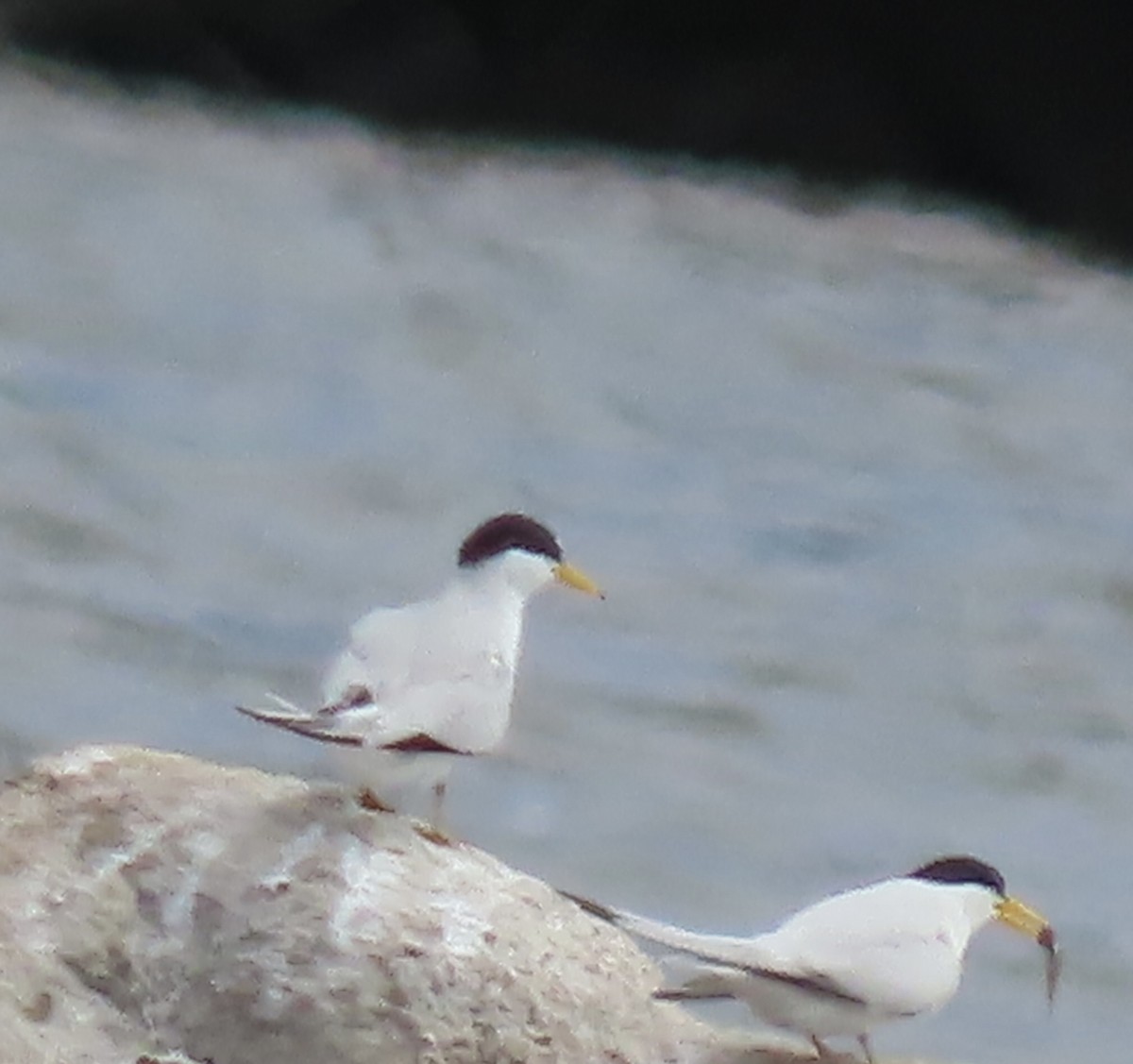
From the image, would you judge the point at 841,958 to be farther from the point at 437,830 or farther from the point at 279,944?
the point at 279,944

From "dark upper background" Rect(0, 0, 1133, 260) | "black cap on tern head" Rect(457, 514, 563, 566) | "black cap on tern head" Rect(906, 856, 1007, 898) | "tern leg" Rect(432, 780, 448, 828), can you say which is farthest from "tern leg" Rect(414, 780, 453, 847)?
"dark upper background" Rect(0, 0, 1133, 260)

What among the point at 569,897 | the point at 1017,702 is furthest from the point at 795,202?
the point at 569,897

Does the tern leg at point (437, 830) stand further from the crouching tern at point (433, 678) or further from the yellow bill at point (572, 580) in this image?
the yellow bill at point (572, 580)

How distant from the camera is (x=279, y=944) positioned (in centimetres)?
420

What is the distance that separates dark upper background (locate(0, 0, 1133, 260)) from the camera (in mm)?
11203

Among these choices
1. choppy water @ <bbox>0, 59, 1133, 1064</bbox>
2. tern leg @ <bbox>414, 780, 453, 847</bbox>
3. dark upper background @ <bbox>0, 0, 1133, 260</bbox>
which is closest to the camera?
tern leg @ <bbox>414, 780, 453, 847</bbox>

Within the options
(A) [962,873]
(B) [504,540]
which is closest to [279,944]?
(B) [504,540]

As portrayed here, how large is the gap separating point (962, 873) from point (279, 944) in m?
1.17

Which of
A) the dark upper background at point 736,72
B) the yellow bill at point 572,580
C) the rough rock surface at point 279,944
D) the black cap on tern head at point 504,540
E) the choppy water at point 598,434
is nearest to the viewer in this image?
the rough rock surface at point 279,944

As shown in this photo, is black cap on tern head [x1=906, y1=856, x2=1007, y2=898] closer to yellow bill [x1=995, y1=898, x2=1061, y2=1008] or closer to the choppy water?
yellow bill [x1=995, y1=898, x2=1061, y2=1008]

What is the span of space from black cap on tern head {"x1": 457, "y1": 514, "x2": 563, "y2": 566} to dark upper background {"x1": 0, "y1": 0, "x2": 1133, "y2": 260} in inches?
273

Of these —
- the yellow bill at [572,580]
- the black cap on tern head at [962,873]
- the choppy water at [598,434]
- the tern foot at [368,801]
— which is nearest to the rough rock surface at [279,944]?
the tern foot at [368,801]

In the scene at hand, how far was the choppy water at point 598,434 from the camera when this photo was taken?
1145cm

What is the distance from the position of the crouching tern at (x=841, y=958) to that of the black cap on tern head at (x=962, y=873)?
25 millimetres
